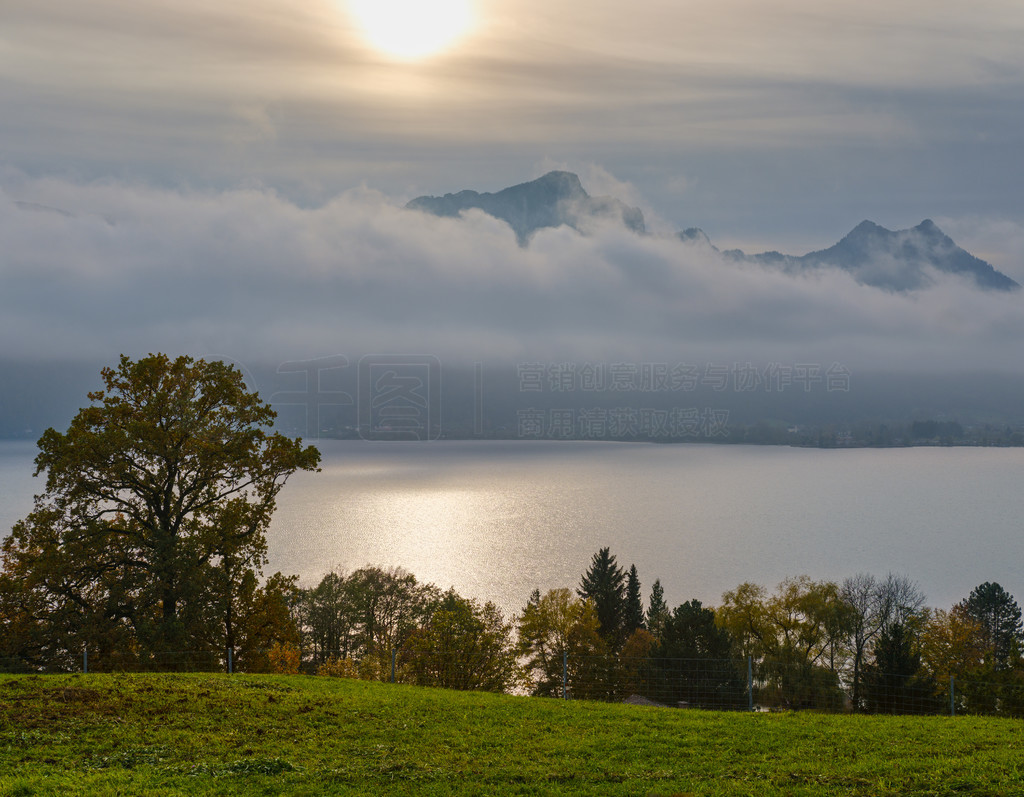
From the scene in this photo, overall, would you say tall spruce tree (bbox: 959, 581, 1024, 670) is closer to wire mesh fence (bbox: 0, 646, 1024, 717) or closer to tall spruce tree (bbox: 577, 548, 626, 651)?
wire mesh fence (bbox: 0, 646, 1024, 717)

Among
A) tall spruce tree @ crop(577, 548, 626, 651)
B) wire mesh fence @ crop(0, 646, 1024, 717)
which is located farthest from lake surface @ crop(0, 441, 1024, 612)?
wire mesh fence @ crop(0, 646, 1024, 717)

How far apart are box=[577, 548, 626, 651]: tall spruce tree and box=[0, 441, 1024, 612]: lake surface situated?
47.3 feet

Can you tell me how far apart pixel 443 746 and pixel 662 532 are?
381 ft

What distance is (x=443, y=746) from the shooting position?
1304cm

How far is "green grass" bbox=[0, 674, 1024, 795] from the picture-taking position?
1091 centimetres

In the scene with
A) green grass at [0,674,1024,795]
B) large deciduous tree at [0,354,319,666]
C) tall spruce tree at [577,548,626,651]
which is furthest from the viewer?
tall spruce tree at [577,548,626,651]

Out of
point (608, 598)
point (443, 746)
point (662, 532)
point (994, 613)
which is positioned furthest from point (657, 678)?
point (662, 532)

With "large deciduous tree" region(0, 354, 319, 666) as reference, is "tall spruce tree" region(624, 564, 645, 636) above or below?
A: below

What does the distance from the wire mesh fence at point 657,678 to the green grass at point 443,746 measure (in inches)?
276

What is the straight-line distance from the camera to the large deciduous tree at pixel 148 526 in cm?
2416

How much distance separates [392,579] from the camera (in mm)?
56781

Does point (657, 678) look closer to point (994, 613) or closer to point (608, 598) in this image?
point (608, 598)

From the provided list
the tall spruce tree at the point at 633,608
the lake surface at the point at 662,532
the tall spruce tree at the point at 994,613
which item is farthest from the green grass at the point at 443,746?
the lake surface at the point at 662,532

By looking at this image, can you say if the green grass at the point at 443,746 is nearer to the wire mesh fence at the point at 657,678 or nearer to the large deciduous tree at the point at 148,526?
the wire mesh fence at the point at 657,678
